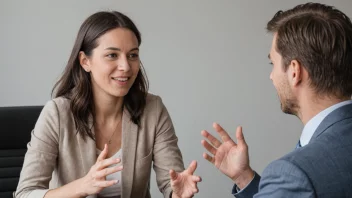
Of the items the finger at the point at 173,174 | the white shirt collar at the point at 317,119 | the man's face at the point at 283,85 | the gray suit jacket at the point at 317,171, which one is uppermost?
the man's face at the point at 283,85

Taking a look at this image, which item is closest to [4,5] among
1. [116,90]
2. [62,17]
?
[62,17]

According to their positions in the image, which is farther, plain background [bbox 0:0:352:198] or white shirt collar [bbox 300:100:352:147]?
plain background [bbox 0:0:352:198]

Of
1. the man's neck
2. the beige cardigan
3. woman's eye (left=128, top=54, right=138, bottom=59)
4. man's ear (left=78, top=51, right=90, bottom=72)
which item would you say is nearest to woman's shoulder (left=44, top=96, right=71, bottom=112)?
the beige cardigan

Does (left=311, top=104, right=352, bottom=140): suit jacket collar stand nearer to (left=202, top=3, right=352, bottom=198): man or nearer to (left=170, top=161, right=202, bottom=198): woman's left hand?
(left=202, top=3, right=352, bottom=198): man

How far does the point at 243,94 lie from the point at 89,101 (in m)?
1.56

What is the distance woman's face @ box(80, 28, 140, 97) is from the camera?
2.01 m

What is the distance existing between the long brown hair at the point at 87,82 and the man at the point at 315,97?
82 cm

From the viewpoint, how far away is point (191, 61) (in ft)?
10.7

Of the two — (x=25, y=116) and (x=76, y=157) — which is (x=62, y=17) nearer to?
(x=25, y=116)

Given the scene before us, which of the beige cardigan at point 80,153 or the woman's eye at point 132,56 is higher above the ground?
the woman's eye at point 132,56

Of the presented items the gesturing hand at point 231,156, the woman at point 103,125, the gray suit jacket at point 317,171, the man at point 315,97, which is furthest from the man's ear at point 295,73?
the woman at point 103,125

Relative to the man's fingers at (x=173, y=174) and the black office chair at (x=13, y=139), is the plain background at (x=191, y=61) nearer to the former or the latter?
the black office chair at (x=13, y=139)

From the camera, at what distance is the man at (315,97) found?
1072 mm

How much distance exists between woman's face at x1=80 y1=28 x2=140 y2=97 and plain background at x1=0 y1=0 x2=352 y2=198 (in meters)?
1.02
